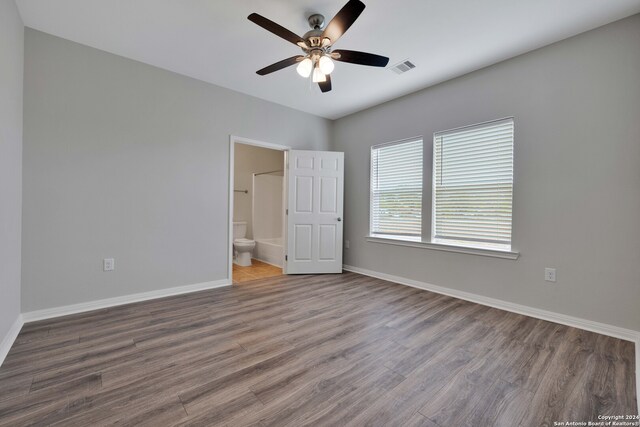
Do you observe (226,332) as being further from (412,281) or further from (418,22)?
(418,22)

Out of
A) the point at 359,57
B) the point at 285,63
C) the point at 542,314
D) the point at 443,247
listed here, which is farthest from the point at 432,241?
the point at 285,63

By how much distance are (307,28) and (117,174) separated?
2420mm

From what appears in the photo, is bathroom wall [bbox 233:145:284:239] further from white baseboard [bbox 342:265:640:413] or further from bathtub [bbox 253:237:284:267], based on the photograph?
A: white baseboard [bbox 342:265:640:413]

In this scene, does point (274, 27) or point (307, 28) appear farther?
point (307, 28)

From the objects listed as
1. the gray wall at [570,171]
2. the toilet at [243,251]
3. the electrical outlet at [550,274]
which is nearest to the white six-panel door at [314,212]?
the toilet at [243,251]

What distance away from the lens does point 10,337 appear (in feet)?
6.88

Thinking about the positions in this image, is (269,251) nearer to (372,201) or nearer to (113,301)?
(372,201)

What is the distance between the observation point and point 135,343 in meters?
2.15

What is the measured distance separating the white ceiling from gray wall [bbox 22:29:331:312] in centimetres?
32

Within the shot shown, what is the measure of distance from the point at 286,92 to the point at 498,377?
3.74 metres

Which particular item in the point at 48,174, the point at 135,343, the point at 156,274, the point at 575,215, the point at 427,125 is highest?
the point at 427,125

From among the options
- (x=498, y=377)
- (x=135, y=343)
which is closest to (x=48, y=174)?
(x=135, y=343)

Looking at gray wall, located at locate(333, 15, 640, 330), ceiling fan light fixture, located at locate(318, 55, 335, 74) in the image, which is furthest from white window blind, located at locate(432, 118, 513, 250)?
ceiling fan light fixture, located at locate(318, 55, 335, 74)

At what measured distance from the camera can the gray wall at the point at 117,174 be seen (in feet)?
8.37
